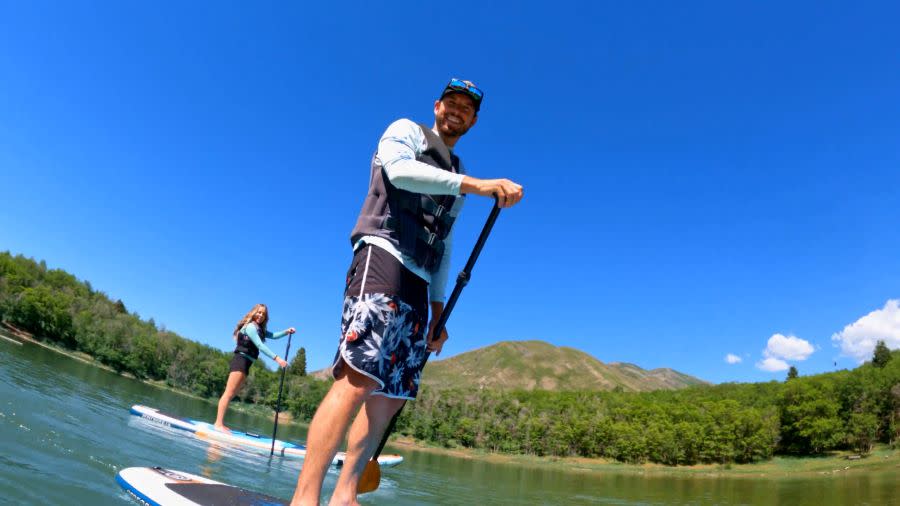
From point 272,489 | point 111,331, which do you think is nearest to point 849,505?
point 272,489

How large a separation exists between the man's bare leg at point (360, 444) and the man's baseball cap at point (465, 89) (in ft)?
7.14

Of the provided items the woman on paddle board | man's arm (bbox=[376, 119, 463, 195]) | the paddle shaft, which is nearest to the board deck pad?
the paddle shaft

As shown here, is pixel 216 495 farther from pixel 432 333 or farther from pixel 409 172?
pixel 409 172

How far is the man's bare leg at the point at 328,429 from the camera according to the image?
2686mm

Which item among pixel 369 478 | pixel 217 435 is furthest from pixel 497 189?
pixel 217 435

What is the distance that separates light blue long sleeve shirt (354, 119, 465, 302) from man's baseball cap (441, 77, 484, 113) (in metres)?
0.46

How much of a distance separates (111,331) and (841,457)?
109 metres

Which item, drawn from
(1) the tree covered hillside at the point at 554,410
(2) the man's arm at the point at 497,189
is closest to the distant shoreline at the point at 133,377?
(1) the tree covered hillside at the point at 554,410

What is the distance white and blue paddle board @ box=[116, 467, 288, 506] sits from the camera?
10.8 ft

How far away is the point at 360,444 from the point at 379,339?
2.59ft

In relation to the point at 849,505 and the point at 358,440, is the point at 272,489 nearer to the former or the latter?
the point at 358,440

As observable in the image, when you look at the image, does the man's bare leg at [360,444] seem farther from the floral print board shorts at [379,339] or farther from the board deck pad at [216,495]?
the board deck pad at [216,495]

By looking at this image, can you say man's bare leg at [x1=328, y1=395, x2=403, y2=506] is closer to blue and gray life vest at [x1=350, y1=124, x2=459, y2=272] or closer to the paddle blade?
the paddle blade

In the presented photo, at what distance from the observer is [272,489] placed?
16.8 ft
